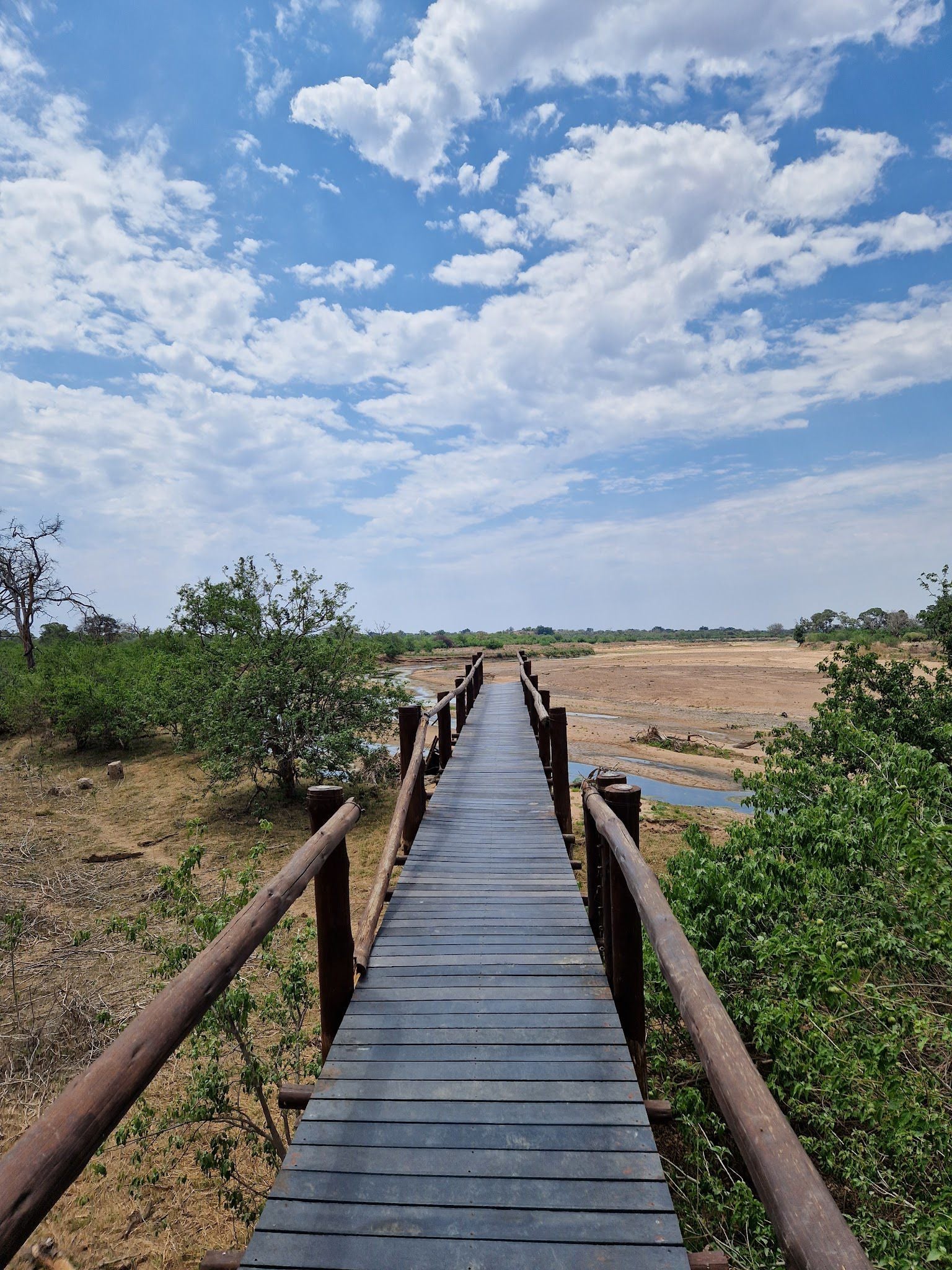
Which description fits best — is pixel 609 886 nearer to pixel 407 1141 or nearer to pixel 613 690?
pixel 407 1141

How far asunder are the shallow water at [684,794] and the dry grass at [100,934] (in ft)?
19.1

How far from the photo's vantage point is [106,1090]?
4.46ft

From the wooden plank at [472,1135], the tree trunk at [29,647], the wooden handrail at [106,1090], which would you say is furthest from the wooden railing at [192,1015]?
the tree trunk at [29,647]

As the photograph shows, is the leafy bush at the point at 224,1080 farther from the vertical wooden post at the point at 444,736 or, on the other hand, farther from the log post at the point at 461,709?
the log post at the point at 461,709

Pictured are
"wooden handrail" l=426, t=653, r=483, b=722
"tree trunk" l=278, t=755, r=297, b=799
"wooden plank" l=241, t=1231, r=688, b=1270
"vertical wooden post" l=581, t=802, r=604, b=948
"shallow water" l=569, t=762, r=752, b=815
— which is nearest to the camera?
"wooden plank" l=241, t=1231, r=688, b=1270

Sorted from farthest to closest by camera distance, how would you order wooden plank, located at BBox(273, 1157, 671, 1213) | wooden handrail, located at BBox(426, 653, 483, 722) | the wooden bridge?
wooden handrail, located at BBox(426, 653, 483, 722)
wooden plank, located at BBox(273, 1157, 671, 1213)
the wooden bridge

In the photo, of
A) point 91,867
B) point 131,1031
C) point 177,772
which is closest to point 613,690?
point 177,772

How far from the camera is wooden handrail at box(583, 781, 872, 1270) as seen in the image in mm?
1072

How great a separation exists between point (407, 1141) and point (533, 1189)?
1.55ft

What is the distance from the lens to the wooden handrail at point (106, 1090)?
109 centimetres

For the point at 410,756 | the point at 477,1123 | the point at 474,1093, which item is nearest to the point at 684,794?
the point at 410,756

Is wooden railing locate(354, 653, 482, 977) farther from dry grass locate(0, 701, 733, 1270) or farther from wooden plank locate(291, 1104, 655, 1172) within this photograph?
dry grass locate(0, 701, 733, 1270)

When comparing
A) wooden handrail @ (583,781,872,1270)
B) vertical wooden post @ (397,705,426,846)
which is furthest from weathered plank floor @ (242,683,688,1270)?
vertical wooden post @ (397,705,426,846)

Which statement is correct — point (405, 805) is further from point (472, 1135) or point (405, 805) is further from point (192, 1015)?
point (192, 1015)
